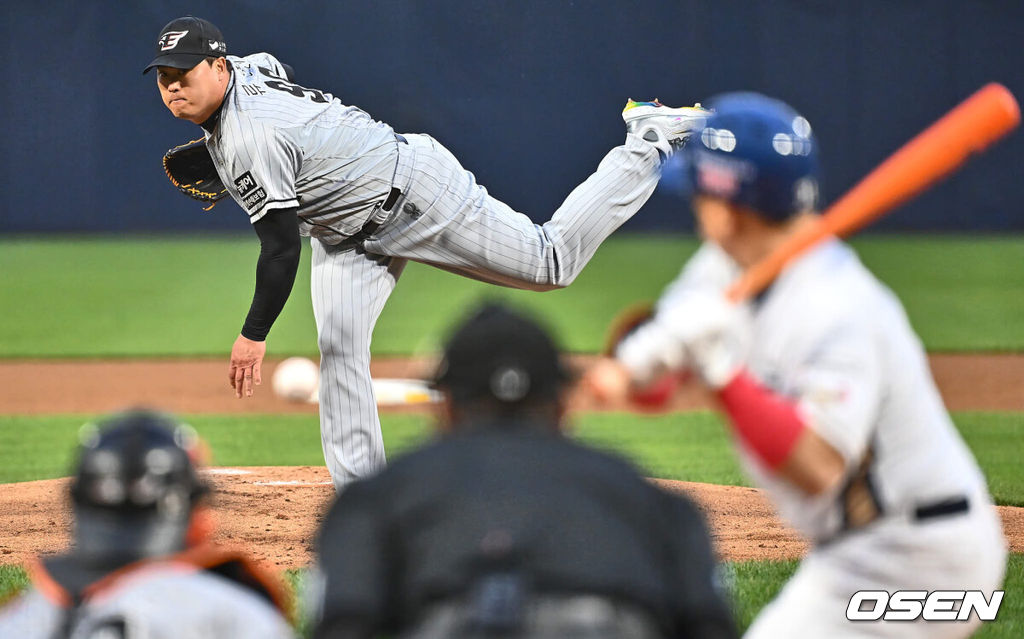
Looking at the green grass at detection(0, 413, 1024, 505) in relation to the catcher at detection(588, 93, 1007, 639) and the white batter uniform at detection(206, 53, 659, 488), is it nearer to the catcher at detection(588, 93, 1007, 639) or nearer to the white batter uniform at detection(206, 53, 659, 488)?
the white batter uniform at detection(206, 53, 659, 488)

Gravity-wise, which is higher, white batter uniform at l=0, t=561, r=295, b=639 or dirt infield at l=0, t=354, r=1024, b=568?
white batter uniform at l=0, t=561, r=295, b=639

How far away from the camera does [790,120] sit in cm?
241

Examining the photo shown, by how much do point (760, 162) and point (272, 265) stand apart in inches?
111

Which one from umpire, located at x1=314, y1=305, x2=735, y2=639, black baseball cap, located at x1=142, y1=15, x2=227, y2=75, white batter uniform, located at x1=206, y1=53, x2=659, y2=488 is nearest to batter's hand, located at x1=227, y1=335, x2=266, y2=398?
white batter uniform, located at x1=206, y1=53, x2=659, y2=488

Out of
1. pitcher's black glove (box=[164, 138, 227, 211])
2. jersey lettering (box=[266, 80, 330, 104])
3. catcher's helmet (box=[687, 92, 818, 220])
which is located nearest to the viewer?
catcher's helmet (box=[687, 92, 818, 220])

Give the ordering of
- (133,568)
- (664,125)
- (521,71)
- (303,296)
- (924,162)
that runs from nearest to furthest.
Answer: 1. (133,568)
2. (924,162)
3. (664,125)
4. (303,296)
5. (521,71)

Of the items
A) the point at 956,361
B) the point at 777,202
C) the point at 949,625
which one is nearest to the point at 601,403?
the point at 777,202

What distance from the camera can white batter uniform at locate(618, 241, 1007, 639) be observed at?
224cm

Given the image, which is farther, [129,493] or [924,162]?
[924,162]

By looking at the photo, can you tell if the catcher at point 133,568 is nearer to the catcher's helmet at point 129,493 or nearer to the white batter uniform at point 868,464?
the catcher's helmet at point 129,493

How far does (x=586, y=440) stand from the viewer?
7.62 m

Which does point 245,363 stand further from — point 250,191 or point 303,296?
point 303,296

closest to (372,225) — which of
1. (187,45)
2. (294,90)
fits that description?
(294,90)

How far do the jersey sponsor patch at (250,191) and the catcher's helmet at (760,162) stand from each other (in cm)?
266
